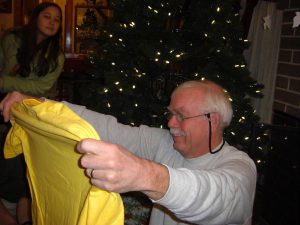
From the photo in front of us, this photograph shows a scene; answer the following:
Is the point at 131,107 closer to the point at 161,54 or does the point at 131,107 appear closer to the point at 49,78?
the point at 161,54

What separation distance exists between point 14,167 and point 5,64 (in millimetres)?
1146

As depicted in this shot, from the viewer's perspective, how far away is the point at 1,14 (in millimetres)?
6531

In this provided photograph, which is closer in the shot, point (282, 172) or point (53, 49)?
point (282, 172)

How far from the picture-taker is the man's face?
4.91 feet

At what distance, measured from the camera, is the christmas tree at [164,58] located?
242 centimetres

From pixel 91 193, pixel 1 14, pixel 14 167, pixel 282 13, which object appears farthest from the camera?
pixel 1 14

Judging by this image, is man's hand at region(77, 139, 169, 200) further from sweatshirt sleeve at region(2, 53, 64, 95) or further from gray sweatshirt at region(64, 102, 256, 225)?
sweatshirt sleeve at region(2, 53, 64, 95)

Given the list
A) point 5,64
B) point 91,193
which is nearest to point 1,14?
point 5,64

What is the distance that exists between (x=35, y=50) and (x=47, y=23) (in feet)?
0.79

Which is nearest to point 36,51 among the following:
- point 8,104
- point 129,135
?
point 129,135

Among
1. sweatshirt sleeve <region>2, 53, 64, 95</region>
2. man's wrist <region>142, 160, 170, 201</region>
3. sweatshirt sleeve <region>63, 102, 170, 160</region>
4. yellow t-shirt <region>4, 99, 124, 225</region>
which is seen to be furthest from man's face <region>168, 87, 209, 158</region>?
sweatshirt sleeve <region>2, 53, 64, 95</region>

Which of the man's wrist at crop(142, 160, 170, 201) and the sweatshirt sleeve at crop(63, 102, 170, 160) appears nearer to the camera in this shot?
the man's wrist at crop(142, 160, 170, 201)

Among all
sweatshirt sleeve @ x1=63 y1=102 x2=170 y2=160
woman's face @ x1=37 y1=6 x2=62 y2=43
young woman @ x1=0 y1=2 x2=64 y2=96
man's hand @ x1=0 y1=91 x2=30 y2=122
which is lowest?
sweatshirt sleeve @ x1=63 y1=102 x2=170 y2=160

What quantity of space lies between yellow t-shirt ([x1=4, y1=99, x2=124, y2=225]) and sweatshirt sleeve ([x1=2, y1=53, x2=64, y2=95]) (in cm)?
140
